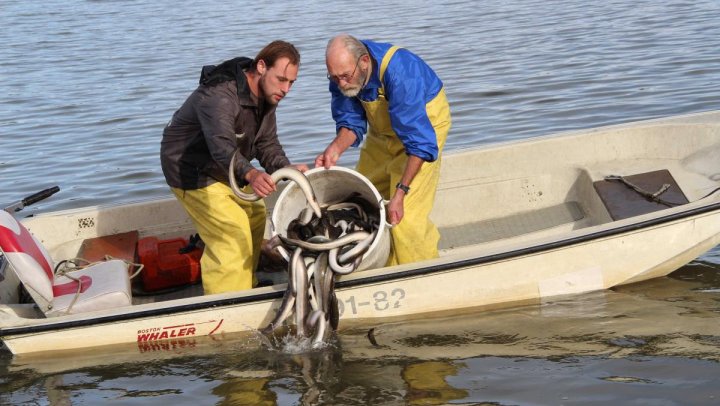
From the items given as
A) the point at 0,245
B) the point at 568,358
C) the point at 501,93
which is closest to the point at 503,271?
the point at 568,358

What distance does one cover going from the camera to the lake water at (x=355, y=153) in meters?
6.24

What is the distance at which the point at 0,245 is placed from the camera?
6.48 meters

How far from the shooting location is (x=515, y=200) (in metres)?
8.41

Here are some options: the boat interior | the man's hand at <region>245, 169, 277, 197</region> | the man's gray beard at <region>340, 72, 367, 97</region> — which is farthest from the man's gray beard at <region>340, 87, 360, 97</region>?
the boat interior

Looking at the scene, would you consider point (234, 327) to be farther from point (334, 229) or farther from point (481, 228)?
point (481, 228)

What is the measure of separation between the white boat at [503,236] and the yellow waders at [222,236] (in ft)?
0.68

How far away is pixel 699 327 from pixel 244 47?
43.0ft

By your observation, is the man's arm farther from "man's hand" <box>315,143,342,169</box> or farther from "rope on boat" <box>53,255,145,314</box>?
"rope on boat" <box>53,255,145,314</box>

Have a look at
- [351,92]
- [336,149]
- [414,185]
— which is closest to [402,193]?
[414,185]

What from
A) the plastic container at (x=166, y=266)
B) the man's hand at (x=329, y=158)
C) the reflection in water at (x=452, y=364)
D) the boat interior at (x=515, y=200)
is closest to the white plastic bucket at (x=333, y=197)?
the man's hand at (x=329, y=158)

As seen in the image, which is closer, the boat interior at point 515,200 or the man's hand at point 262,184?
the man's hand at point 262,184

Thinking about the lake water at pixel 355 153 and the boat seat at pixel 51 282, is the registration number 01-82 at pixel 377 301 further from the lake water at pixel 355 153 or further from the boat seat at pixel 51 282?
the boat seat at pixel 51 282

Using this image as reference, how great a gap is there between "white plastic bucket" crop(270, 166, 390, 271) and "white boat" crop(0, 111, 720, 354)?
22cm

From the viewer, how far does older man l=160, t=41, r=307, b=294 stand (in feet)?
21.1
